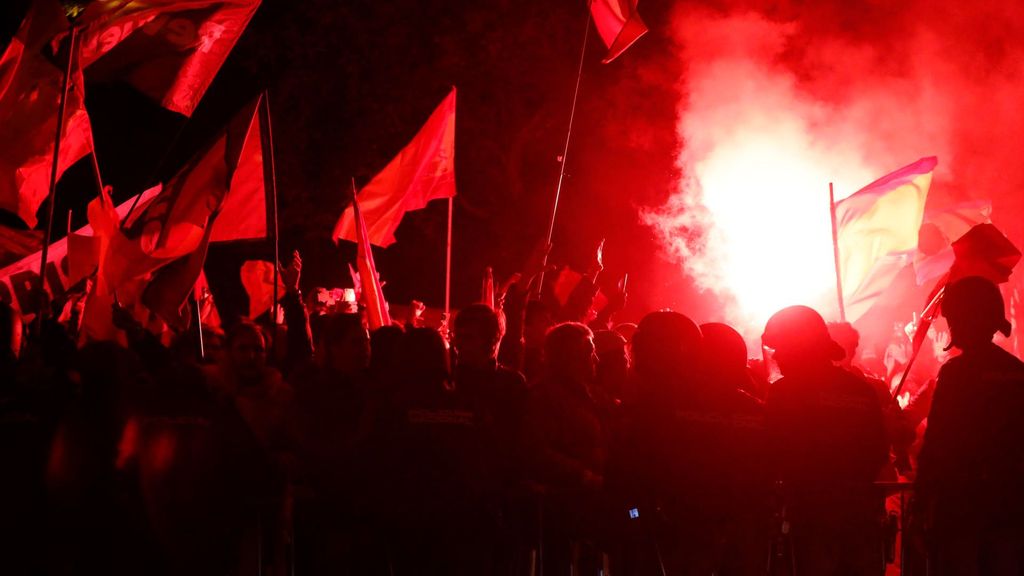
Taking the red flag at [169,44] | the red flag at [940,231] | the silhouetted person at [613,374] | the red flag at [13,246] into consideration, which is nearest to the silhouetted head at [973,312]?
the silhouetted person at [613,374]

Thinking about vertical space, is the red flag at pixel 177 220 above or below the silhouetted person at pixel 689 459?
above

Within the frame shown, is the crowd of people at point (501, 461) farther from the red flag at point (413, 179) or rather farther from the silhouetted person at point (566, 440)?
the red flag at point (413, 179)

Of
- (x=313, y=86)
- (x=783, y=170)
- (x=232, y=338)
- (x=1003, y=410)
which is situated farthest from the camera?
(x=313, y=86)

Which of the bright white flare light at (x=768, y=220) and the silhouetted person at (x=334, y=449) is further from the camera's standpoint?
the bright white flare light at (x=768, y=220)

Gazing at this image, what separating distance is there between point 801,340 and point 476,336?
5.74ft

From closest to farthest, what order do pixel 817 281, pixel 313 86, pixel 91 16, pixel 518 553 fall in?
pixel 518 553 → pixel 91 16 → pixel 817 281 → pixel 313 86

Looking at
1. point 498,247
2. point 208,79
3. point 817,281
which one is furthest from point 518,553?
point 498,247

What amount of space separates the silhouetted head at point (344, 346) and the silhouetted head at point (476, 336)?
55cm

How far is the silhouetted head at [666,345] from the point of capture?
18.8 ft

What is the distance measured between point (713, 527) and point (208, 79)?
7.00 m

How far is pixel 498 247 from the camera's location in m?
23.8

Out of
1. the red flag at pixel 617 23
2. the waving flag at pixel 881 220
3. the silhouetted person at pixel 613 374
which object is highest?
the red flag at pixel 617 23

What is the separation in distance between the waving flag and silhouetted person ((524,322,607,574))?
17.7ft

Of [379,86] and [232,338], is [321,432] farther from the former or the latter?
[379,86]
